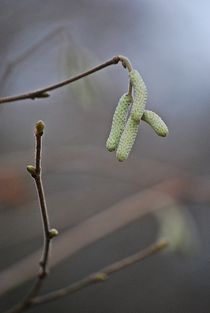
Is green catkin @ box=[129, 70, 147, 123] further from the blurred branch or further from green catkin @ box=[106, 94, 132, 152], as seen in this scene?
the blurred branch

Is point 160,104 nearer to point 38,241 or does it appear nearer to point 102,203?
point 102,203

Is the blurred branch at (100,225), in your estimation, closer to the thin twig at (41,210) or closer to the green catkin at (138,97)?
the thin twig at (41,210)

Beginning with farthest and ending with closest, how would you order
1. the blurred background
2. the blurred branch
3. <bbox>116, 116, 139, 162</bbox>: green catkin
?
the blurred background < the blurred branch < <bbox>116, 116, 139, 162</bbox>: green catkin

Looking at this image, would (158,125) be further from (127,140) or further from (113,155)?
(113,155)

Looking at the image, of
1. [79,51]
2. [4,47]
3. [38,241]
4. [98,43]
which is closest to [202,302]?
[38,241]

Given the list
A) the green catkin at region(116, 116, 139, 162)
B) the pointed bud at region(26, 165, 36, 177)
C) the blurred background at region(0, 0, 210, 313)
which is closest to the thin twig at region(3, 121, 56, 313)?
the pointed bud at region(26, 165, 36, 177)

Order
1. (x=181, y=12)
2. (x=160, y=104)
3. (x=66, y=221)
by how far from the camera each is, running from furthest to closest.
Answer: (x=160, y=104), (x=181, y=12), (x=66, y=221)

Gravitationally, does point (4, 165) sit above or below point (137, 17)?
below

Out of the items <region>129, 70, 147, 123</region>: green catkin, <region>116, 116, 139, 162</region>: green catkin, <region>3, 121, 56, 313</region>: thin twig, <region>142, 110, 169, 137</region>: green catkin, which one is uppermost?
<region>129, 70, 147, 123</region>: green catkin
